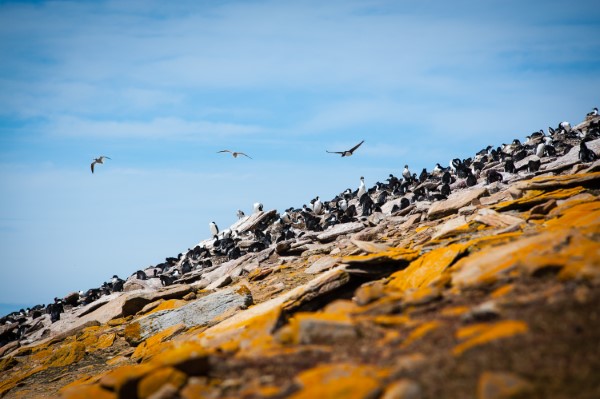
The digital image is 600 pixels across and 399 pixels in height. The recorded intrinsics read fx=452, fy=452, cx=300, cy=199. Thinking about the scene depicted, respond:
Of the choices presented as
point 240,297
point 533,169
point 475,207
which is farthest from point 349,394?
point 533,169

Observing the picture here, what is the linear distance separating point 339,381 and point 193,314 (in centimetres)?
1340

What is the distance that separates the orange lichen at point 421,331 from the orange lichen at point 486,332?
49cm

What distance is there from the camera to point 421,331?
7.65 meters

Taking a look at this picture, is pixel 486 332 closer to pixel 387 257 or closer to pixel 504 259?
pixel 504 259

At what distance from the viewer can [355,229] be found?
2812 centimetres

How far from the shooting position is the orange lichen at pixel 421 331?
7.48 metres

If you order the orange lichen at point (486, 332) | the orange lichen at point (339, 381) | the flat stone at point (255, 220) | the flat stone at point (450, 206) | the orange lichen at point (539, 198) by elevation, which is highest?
the flat stone at point (255, 220)

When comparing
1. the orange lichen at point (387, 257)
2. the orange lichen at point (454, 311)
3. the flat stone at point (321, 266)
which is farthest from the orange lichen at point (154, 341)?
the orange lichen at point (454, 311)

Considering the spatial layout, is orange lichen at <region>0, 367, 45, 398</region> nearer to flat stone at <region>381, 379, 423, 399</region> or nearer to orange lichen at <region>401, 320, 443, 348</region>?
orange lichen at <region>401, 320, 443, 348</region>

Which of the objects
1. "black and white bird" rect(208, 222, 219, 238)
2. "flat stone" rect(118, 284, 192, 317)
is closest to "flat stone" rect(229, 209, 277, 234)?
"black and white bird" rect(208, 222, 219, 238)

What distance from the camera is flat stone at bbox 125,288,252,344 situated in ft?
60.4

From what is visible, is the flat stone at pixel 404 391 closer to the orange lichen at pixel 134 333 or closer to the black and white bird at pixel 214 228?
the orange lichen at pixel 134 333

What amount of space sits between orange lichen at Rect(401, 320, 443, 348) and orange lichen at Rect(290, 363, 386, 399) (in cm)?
95

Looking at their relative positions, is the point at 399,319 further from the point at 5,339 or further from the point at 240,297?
the point at 5,339
